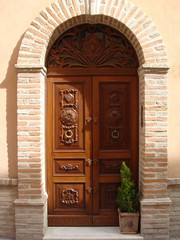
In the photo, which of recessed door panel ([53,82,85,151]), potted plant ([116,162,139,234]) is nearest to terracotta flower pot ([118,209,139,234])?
potted plant ([116,162,139,234])

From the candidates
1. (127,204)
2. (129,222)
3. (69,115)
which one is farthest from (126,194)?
(69,115)

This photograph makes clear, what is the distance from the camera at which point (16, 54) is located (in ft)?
12.2

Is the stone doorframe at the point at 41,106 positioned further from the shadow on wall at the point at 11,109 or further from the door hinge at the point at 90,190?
the door hinge at the point at 90,190

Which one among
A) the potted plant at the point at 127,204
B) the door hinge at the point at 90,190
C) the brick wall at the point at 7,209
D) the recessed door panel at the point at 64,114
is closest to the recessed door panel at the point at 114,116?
the recessed door panel at the point at 64,114

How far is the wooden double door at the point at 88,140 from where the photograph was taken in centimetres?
404

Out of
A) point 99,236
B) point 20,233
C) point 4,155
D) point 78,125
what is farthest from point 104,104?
point 20,233

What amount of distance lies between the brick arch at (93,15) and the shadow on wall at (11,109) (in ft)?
0.77

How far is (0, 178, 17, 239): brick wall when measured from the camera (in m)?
3.80

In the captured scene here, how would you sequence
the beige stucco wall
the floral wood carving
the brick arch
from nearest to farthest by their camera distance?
the brick arch
the beige stucco wall
the floral wood carving

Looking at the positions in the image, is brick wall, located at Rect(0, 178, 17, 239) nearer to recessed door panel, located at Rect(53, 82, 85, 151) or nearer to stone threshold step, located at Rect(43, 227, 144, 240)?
stone threshold step, located at Rect(43, 227, 144, 240)

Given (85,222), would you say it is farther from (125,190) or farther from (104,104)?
(104,104)

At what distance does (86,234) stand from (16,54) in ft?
9.91

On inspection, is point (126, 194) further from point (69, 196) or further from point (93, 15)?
point (93, 15)

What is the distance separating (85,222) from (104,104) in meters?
2.02
